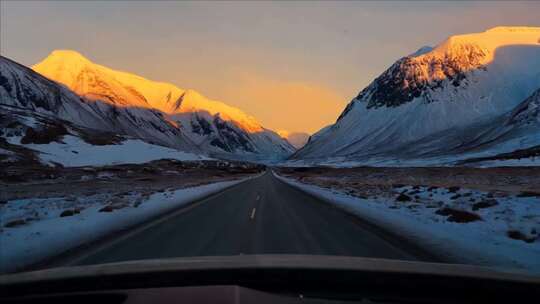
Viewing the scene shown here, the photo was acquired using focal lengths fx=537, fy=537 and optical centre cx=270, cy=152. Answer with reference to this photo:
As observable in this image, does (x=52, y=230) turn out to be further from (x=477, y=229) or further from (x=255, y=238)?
(x=477, y=229)

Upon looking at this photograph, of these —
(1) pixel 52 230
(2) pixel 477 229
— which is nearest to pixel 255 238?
(1) pixel 52 230

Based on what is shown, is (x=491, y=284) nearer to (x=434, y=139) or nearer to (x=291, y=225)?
(x=291, y=225)

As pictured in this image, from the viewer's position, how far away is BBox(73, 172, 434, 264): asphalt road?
10.2 meters

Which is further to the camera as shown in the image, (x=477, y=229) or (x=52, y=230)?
(x=477, y=229)

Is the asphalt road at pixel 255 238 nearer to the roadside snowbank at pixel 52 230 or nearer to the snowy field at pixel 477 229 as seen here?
the snowy field at pixel 477 229

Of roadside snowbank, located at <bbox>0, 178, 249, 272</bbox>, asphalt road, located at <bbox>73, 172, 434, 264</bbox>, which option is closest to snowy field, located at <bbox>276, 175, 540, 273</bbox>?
asphalt road, located at <bbox>73, 172, 434, 264</bbox>

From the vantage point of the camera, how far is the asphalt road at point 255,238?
33.4 feet

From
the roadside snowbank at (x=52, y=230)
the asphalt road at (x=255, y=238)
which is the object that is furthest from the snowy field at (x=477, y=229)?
the roadside snowbank at (x=52, y=230)

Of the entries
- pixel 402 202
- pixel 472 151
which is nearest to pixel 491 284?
pixel 402 202

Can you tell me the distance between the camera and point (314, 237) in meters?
12.6

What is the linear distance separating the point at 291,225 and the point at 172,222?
348 cm

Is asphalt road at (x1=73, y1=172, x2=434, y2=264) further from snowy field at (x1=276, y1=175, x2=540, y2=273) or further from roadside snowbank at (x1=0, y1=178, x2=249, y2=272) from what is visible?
roadside snowbank at (x1=0, y1=178, x2=249, y2=272)

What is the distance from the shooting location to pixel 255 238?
12367 mm

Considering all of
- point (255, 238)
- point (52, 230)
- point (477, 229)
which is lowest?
point (477, 229)
